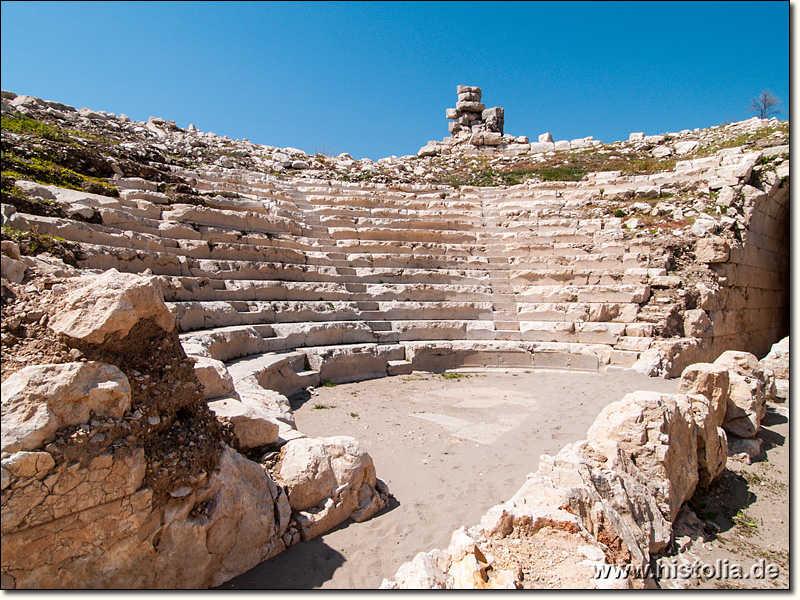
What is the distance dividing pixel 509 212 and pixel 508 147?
A: 8.60 m

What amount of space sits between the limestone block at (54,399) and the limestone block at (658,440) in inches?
124

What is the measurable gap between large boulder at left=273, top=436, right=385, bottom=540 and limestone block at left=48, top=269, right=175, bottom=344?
1426 mm

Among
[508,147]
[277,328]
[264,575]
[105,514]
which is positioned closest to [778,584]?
[264,575]

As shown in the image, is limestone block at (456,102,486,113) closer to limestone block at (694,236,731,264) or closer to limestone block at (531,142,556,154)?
limestone block at (531,142,556,154)

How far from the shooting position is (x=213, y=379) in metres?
3.83

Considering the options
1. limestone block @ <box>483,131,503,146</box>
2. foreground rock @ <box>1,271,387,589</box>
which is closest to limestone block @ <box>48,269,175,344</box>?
foreground rock @ <box>1,271,387,589</box>

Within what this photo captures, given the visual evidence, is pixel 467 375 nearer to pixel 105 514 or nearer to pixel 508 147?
pixel 105 514

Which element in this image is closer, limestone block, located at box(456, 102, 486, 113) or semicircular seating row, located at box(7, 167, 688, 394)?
semicircular seating row, located at box(7, 167, 688, 394)

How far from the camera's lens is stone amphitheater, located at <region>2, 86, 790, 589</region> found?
2186 mm

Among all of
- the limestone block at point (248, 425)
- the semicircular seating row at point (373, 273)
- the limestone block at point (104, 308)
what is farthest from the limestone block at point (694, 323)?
the limestone block at point (104, 308)

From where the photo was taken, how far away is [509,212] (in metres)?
12.6

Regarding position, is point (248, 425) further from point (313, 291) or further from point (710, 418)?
point (313, 291)

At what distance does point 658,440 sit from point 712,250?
7737mm

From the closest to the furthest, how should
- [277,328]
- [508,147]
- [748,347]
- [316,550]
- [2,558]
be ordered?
[2,558]
[316,550]
[277,328]
[748,347]
[508,147]
